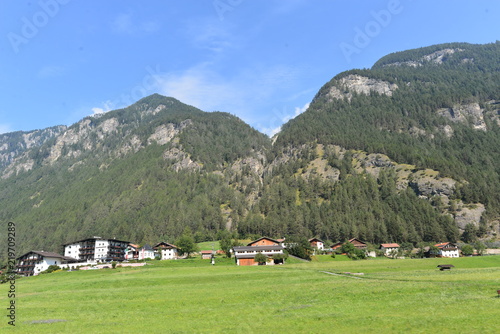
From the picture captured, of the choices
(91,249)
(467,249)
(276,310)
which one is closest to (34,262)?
(91,249)

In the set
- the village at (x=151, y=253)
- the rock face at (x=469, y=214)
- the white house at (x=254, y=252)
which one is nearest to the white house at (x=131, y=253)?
the village at (x=151, y=253)

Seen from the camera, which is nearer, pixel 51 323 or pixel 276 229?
pixel 51 323

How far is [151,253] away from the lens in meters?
141

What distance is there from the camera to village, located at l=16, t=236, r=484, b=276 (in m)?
97.9

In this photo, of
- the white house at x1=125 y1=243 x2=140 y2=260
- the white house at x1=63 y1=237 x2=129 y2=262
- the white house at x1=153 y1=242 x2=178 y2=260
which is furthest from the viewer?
the white house at x1=125 y1=243 x2=140 y2=260

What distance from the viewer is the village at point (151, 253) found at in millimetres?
97875

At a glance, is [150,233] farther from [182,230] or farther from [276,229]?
[276,229]

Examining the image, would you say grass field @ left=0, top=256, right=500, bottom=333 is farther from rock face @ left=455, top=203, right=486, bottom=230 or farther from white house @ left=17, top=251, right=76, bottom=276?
rock face @ left=455, top=203, right=486, bottom=230

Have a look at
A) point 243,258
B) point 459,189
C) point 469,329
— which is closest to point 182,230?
point 243,258

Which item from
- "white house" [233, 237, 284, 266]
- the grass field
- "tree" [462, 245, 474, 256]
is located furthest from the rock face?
the grass field

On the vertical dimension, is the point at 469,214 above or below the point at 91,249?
above

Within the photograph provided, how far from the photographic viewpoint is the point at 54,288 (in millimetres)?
49969

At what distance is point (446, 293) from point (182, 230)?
176 metres

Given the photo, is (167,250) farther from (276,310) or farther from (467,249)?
(276,310)
